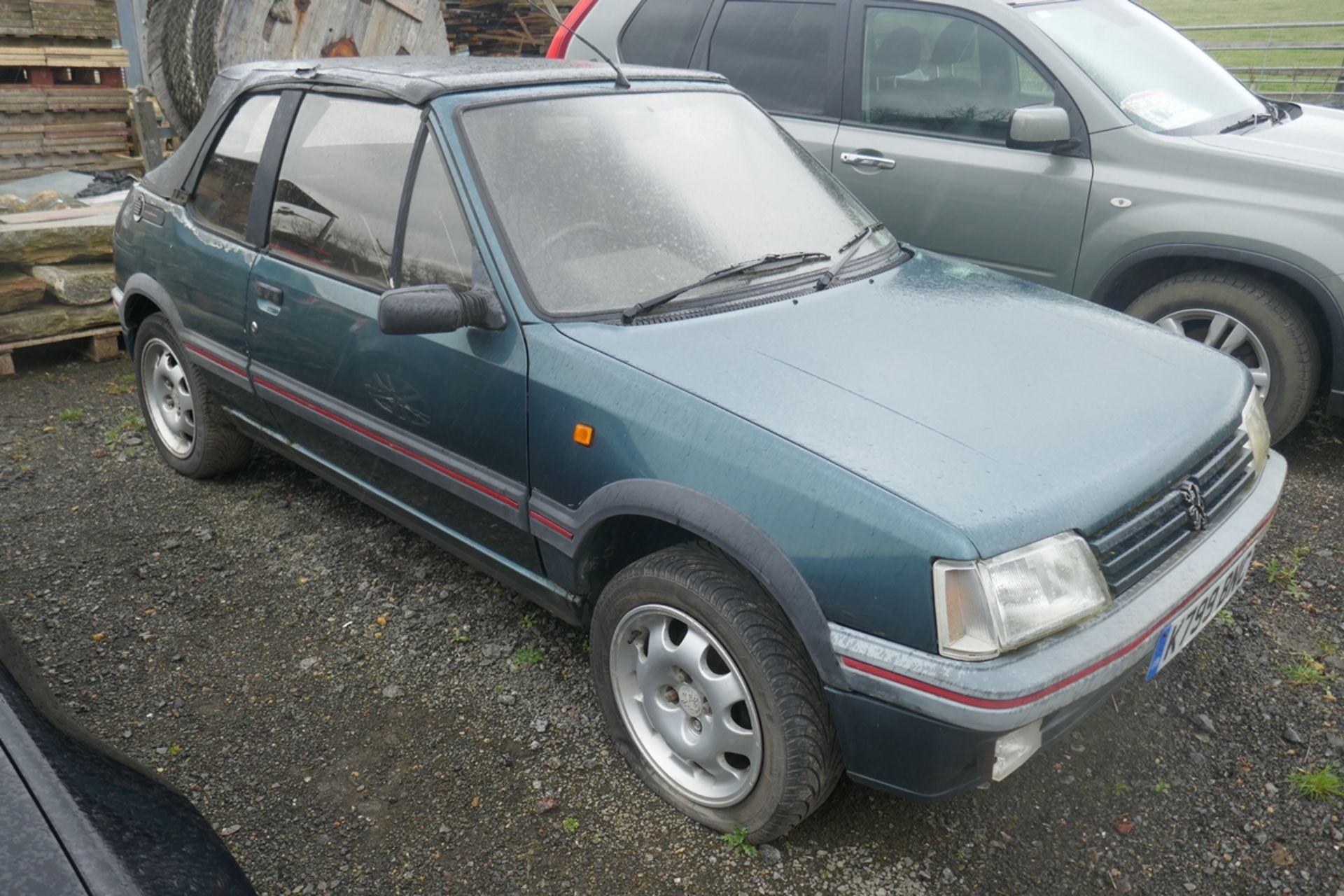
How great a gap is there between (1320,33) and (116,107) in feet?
61.7

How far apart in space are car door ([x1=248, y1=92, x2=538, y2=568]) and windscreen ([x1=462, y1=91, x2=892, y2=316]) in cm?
17

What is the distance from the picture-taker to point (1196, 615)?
239 cm

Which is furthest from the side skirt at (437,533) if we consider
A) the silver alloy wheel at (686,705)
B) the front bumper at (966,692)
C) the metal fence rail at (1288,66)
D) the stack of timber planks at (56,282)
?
the metal fence rail at (1288,66)

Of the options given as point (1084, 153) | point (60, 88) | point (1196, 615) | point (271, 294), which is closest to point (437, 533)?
point (271, 294)

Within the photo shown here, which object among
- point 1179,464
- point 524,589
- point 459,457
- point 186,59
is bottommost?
A: point 524,589

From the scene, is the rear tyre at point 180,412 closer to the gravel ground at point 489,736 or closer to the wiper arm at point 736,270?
the gravel ground at point 489,736

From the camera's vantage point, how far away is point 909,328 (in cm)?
273

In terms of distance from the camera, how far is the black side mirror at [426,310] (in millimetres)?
2539

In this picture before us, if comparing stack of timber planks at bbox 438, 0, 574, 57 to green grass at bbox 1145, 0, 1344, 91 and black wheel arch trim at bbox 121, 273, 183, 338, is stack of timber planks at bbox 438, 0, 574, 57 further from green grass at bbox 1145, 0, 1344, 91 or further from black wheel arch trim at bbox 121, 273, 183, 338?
green grass at bbox 1145, 0, 1344, 91

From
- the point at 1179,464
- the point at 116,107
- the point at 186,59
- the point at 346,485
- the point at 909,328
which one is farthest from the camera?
the point at 116,107

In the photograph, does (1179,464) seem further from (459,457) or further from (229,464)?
(229,464)

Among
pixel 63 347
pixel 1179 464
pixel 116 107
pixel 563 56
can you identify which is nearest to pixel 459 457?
pixel 1179 464

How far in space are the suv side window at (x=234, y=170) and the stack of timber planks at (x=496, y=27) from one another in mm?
6673

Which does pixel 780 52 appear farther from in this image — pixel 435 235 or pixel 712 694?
pixel 712 694
